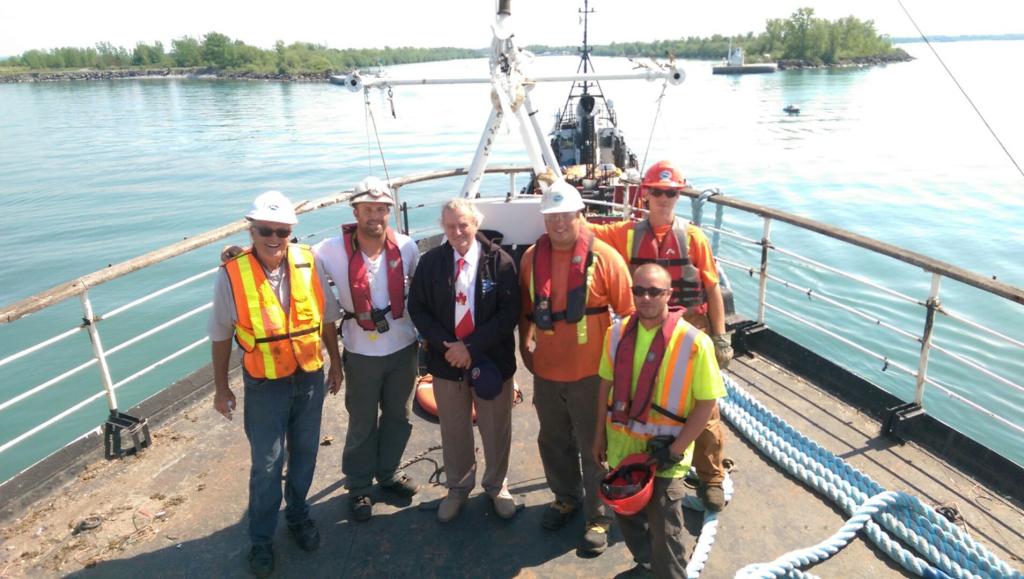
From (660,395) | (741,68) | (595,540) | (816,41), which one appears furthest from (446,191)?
(816,41)

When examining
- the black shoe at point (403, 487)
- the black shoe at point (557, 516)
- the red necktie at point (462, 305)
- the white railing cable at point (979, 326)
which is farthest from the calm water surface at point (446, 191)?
the white railing cable at point (979, 326)

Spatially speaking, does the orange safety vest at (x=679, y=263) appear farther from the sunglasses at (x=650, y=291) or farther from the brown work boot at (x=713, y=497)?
the brown work boot at (x=713, y=497)

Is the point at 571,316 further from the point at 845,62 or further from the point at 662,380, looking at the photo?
the point at 845,62

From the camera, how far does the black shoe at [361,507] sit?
3521 mm

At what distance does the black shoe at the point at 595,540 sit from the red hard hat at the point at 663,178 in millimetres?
1760

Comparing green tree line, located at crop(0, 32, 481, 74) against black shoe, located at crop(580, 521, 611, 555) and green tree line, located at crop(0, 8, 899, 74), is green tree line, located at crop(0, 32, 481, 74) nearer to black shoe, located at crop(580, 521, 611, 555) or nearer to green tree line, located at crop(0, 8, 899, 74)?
green tree line, located at crop(0, 8, 899, 74)

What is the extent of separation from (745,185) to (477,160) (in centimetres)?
2496

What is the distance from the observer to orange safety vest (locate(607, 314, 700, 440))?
104 inches

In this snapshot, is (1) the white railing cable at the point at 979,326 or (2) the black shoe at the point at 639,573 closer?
(2) the black shoe at the point at 639,573

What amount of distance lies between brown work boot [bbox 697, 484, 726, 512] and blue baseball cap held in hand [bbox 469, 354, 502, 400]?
1277 mm

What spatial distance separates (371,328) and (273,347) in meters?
0.50

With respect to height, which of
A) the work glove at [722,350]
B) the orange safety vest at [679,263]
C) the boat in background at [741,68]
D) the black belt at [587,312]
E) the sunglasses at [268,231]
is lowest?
the work glove at [722,350]

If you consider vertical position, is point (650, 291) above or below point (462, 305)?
above

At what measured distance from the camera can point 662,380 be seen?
2678 mm
